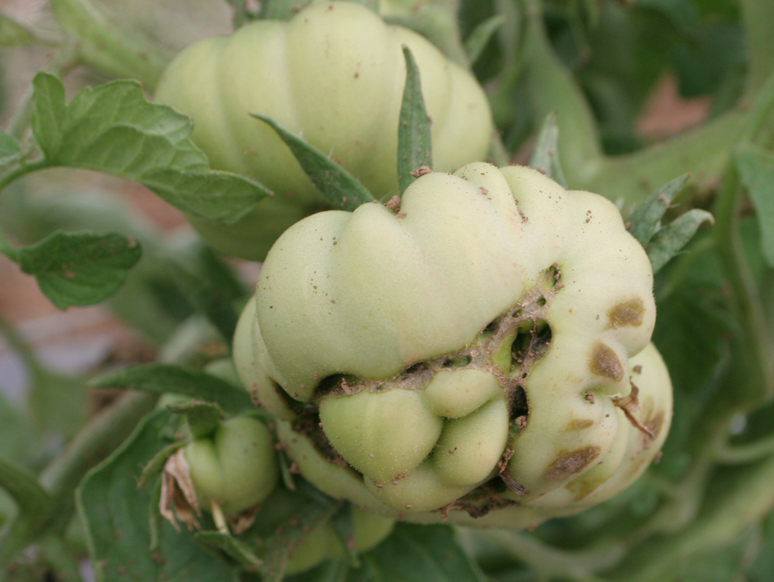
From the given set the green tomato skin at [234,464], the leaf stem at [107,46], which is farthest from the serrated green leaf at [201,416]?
the leaf stem at [107,46]

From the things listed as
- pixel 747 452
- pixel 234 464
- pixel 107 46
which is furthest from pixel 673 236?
pixel 747 452

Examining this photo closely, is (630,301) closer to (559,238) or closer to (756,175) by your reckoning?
(559,238)

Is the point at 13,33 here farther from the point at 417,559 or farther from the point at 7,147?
the point at 417,559

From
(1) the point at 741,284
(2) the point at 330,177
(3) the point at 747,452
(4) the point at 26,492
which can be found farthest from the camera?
(3) the point at 747,452

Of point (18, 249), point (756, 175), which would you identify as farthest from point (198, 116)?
point (756, 175)

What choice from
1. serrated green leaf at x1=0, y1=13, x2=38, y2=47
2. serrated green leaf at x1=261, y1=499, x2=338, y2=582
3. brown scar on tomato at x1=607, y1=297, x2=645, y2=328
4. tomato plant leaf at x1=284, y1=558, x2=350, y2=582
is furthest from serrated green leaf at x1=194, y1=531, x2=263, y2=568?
serrated green leaf at x1=0, y1=13, x2=38, y2=47
